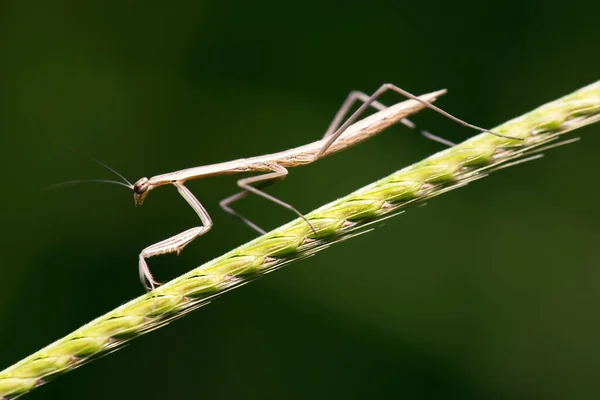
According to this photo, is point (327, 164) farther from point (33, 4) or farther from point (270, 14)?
point (33, 4)

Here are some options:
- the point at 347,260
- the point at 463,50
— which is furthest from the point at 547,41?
the point at 347,260

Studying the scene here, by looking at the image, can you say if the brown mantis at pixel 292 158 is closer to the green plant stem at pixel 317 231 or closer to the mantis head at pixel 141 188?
the mantis head at pixel 141 188

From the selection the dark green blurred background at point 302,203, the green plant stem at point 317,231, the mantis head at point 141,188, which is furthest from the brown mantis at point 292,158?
the green plant stem at point 317,231

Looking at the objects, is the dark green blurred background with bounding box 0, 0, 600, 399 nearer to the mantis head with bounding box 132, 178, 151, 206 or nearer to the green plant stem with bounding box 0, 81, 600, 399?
the mantis head with bounding box 132, 178, 151, 206

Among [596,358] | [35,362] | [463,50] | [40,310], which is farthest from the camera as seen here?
[463,50]

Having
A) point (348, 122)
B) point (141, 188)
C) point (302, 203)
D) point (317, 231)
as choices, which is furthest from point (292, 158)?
point (317, 231)

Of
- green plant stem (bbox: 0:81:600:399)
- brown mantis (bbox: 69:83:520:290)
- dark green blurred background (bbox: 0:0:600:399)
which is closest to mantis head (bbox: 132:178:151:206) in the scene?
brown mantis (bbox: 69:83:520:290)
